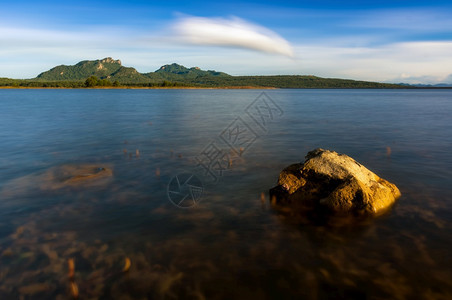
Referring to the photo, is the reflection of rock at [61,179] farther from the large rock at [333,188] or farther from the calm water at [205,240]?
the large rock at [333,188]

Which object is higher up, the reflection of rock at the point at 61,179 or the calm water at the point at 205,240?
the reflection of rock at the point at 61,179

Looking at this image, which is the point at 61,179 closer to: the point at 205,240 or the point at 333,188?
the point at 205,240

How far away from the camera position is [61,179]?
581 inches

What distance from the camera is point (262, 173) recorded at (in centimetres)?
1602

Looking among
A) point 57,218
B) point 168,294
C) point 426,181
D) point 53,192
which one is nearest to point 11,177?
point 53,192

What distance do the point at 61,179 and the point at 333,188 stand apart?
13.0 metres

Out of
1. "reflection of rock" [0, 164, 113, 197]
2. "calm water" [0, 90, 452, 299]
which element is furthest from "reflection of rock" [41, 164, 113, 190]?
"calm water" [0, 90, 452, 299]

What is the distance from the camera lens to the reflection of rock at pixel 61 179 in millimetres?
13531

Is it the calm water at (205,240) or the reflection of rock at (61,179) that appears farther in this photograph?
the reflection of rock at (61,179)

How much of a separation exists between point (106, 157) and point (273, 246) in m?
14.5

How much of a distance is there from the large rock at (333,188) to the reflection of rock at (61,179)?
28.9ft

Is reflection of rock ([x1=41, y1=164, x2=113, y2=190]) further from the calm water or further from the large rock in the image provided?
the large rock

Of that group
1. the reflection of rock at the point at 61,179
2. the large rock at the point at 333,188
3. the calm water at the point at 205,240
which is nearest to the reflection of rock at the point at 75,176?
the reflection of rock at the point at 61,179

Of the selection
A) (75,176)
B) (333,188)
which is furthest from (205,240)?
(75,176)
